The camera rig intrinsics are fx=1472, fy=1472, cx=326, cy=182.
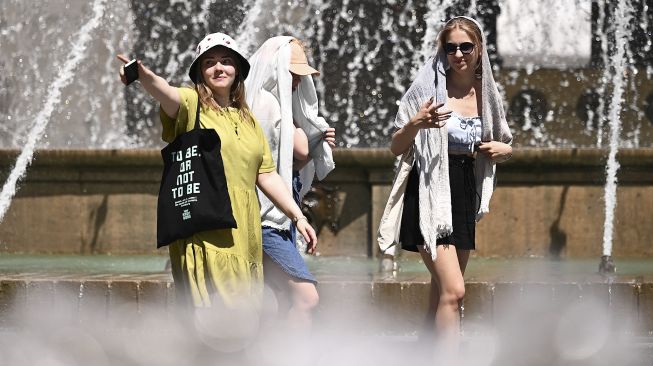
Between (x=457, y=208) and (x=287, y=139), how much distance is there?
691 millimetres

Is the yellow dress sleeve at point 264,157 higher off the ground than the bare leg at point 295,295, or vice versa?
the yellow dress sleeve at point 264,157

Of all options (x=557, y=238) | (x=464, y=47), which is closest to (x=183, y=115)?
(x=464, y=47)

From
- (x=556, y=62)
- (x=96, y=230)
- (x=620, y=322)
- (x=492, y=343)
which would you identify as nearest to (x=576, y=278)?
(x=620, y=322)

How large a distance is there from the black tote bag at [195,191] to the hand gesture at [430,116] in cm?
87

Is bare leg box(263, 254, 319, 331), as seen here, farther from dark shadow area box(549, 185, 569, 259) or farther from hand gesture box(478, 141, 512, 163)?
dark shadow area box(549, 185, 569, 259)

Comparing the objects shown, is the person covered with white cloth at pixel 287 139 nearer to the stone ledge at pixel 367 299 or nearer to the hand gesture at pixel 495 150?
the hand gesture at pixel 495 150

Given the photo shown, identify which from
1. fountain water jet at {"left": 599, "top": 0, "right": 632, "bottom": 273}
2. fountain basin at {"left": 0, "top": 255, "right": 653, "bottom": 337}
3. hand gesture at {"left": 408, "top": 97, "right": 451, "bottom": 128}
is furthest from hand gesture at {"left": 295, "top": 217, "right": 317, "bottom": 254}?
fountain water jet at {"left": 599, "top": 0, "right": 632, "bottom": 273}

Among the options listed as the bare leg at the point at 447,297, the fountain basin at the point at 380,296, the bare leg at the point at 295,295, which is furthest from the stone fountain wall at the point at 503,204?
the bare leg at the point at 295,295

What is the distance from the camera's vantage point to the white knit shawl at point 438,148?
5.28 meters

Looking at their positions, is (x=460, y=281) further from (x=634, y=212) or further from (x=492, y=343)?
(x=634, y=212)

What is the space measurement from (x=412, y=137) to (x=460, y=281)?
54 cm

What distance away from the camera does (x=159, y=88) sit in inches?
172

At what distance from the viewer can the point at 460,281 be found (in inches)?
207

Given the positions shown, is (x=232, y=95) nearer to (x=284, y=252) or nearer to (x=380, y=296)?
(x=284, y=252)
